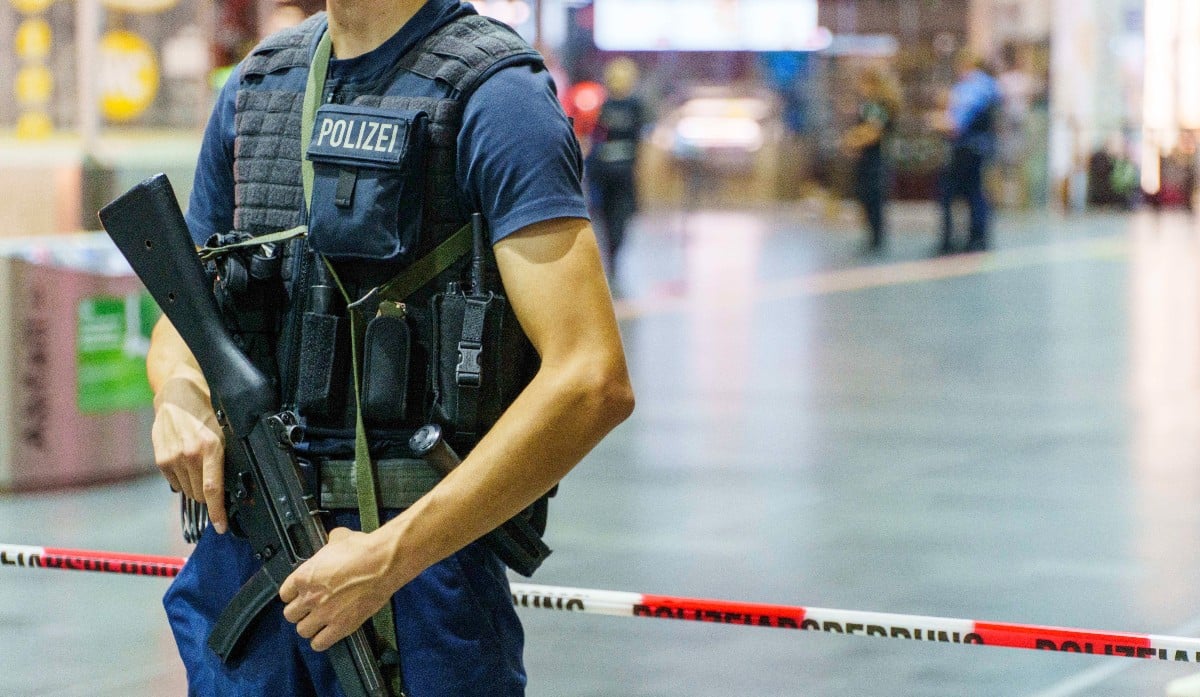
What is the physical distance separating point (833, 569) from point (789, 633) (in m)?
0.76

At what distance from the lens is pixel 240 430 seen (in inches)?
80.7

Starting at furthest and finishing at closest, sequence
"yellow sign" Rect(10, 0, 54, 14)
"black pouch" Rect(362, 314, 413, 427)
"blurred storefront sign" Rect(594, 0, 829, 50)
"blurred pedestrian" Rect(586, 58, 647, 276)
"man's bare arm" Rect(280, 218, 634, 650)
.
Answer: "blurred storefront sign" Rect(594, 0, 829, 50) < "blurred pedestrian" Rect(586, 58, 647, 276) < "yellow sign" Rect(10, 0, 54, 14) < "black pouch" Rect(362, 314, 413, 427) < "man's bare arm" Rect(280, 218, 634, 650)

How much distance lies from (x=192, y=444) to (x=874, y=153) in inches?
717

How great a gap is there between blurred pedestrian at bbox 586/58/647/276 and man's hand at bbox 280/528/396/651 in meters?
13.3

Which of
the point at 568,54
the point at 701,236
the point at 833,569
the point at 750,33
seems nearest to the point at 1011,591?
the point at 833,569

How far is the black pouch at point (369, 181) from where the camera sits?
6.48 feet

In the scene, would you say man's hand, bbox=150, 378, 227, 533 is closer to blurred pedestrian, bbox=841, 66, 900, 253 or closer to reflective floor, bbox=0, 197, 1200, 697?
reflective floor, bbox=0, 197, 1200, 697

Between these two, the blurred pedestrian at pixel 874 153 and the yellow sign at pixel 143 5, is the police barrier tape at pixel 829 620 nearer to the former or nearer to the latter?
the yellow sign at pixel 143 5

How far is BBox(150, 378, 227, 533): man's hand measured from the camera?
2092 mm

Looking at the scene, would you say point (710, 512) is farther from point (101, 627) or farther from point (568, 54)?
point (568, 54)

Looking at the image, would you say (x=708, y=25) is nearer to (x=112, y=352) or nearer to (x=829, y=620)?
(x=112, y=352)

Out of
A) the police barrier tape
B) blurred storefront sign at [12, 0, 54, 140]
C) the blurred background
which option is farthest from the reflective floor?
blurred storefront sign at [12, 0, 54, 140]

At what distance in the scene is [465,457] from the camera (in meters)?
2.02

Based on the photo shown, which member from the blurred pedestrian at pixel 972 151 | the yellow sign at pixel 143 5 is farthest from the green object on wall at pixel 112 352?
the blurred pedestrian at pixel 972 151
